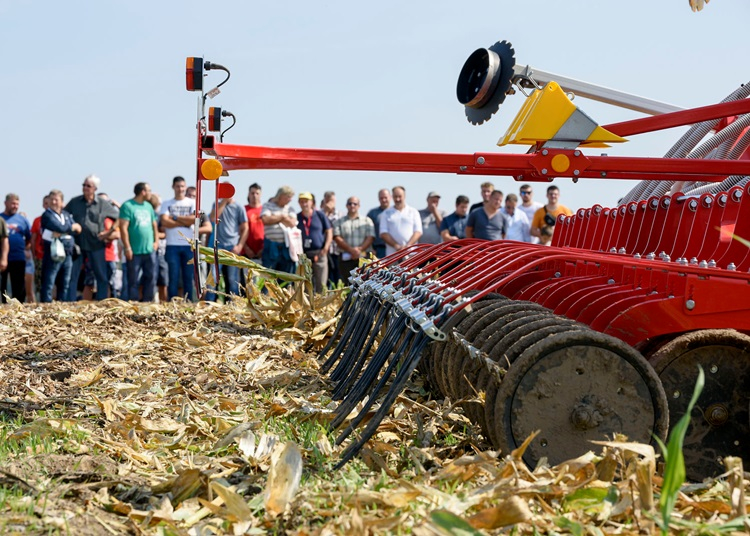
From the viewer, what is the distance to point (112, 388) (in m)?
5.05

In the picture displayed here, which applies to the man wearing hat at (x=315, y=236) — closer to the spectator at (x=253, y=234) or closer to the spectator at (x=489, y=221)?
the spectator at (x=253, y=234)

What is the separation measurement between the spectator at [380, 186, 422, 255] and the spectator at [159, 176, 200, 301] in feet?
8.10

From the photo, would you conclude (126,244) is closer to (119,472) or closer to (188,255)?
(188,255)

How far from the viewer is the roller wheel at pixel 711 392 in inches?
148

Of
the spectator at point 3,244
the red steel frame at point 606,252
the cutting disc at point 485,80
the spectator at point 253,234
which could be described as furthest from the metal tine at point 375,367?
the spectator at point 3,244

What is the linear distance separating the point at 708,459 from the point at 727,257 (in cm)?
109

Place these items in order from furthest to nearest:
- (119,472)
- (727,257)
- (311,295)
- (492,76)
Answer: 1. (311,295)
2. (492,76)
3. (727,257)
4. (119,472)

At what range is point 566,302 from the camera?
4410 mm

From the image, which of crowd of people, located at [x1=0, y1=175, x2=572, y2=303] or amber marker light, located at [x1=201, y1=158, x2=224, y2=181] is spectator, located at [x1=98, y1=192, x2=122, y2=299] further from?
amber marker light, located at [x1=201, y1=158, x2=224, y2=181]

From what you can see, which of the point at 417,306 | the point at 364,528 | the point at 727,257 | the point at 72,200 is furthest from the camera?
the point at 72,200

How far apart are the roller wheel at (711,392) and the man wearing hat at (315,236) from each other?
27.9ft

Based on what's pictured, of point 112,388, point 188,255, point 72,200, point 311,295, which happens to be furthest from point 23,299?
point 112,388

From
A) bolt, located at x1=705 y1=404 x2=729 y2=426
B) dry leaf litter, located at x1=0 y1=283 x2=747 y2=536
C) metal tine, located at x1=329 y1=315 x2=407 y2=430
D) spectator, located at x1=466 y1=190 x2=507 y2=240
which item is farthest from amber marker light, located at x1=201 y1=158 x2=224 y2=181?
spectator, located at x1=466 y1=190 x2=507 y2=240

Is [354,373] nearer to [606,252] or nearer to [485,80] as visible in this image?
[606,252]
